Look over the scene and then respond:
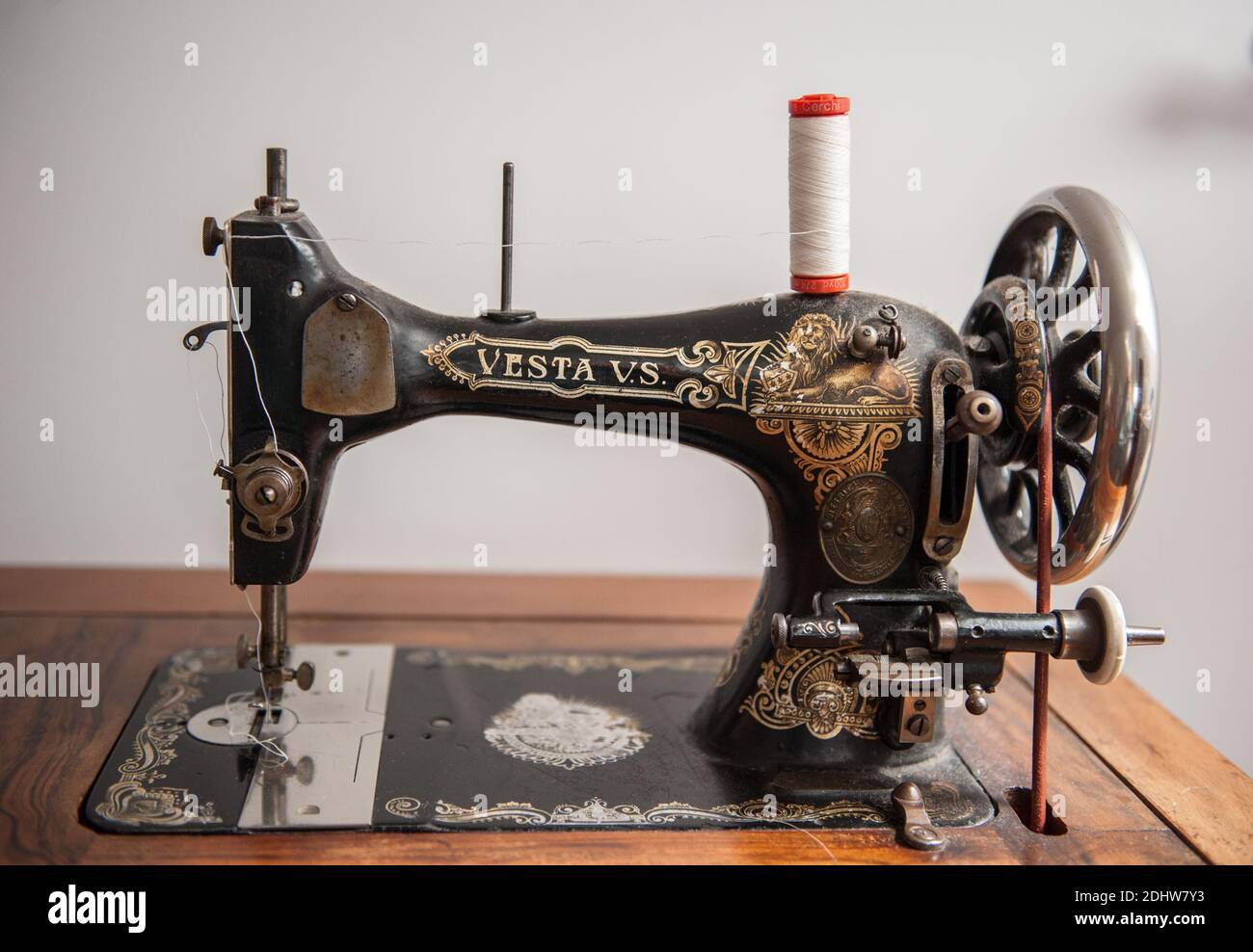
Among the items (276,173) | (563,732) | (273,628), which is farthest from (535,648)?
(276,173)

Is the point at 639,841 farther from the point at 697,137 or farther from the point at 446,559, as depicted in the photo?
the point at 697,137

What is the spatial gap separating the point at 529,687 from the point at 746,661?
0.35 m

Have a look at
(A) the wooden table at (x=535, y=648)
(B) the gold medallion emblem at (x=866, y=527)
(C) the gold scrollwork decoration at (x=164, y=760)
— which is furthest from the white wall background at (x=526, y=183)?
(B) the gold medallion emblem at (x=866, y=527)

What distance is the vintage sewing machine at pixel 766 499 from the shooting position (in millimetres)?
1545

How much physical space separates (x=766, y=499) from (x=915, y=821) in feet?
1.40

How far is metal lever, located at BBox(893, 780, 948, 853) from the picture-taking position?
1528mm

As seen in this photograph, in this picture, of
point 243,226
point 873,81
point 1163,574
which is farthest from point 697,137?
point 1163,574

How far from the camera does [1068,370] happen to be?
1.61 m

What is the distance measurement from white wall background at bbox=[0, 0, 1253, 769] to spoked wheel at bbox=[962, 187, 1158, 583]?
0.70m

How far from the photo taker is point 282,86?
2.31 meters

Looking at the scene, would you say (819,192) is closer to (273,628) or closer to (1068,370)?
(1068,370)

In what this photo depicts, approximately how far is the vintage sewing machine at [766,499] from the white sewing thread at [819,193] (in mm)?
50

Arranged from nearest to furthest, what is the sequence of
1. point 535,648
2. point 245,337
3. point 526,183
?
point 245,337 < point 535,648 < point 526,183

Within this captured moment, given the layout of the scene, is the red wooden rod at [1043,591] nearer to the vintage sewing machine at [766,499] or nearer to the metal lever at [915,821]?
the vintage sewing machine at [766,499]
